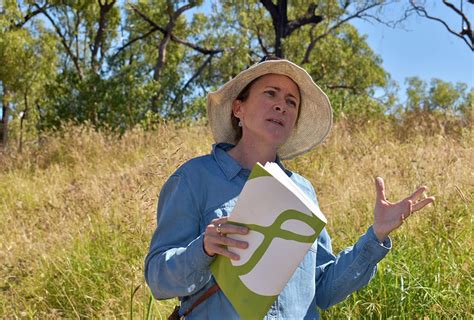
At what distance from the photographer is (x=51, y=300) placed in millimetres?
3777

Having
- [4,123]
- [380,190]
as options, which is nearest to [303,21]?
[4,123]

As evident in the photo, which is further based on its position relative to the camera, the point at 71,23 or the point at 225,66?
the point at 71,23

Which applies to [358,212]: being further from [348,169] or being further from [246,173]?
[246,173]

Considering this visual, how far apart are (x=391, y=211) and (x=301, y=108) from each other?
67 centimetres

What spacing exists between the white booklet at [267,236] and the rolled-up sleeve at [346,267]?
0.48 meters

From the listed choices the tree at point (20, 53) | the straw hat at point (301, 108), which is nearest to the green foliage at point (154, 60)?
the tree at point (20, 53)

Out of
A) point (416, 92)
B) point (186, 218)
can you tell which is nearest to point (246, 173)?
point (186, 218)

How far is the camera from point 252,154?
1.94 metres

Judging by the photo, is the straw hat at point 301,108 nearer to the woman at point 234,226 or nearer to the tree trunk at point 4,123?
the woman at point 234,226

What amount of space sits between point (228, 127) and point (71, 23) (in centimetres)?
2219

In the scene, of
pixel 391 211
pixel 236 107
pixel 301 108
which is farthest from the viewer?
pixel 301 108

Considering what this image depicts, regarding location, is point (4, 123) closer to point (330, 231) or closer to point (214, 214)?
point (330, 231)

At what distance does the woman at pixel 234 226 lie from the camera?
5.34ft

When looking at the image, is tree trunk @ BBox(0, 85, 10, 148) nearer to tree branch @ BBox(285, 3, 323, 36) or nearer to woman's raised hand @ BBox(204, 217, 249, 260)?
tree branch @ BBox(285, 3, 323, 36)
